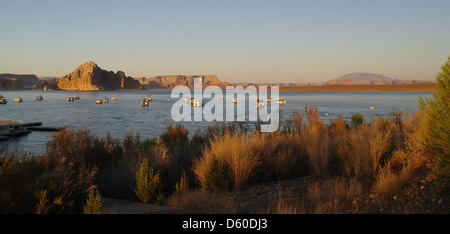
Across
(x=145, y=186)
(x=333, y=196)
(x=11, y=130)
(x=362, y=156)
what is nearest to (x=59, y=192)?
(x=145, y=186)

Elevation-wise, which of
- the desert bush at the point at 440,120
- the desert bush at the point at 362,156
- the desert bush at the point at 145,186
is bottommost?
the desert bush at the point at 145,186

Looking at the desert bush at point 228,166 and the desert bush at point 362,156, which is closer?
the desert bush at point 228,166

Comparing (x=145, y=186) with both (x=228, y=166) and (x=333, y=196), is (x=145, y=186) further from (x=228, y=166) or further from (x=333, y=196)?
(x=333, y=196)

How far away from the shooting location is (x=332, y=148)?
9.23m

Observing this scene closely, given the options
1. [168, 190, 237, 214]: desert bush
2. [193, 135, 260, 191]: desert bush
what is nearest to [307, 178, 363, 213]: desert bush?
[168, 190, 237, 214]: desert bush

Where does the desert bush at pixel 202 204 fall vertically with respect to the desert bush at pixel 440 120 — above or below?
below

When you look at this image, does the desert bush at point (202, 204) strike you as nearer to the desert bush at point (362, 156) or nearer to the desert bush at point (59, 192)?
the desert bush at point (59, 192)

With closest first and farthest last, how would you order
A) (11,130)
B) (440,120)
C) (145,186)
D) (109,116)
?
1. (440,120)
2. (145,186)
3. (11,130)
4. (109,116)

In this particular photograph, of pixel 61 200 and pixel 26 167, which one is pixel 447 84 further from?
pixel 26 167

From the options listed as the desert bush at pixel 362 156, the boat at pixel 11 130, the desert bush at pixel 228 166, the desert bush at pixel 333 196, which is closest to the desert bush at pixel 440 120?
the desert bush at pixel 362 156

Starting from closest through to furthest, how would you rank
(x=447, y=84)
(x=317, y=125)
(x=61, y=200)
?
1. (x=61, y=200)
2. (x=447, y=84)
3. (x=317, y=125)

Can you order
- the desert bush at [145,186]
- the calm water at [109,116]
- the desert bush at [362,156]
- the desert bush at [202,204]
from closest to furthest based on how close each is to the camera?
the desert bush at [202,204], the desert bush at [145,186], the desert bush at [362,156], the calm water at [109,116]
